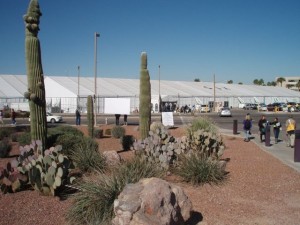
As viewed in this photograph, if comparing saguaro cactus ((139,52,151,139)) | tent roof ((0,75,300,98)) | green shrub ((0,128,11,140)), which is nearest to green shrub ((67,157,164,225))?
saguaro cactus ((139,52,151,139))

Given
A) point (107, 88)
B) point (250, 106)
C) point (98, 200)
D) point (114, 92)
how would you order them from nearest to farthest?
point (98, 200)
point (114, 92)
point (107, 88)
point (250, 106)

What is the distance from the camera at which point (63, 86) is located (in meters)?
54.3

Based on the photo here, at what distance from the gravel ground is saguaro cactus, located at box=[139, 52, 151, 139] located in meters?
4.06

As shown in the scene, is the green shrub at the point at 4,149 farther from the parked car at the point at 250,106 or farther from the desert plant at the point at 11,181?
the parked car at the point at 250,106

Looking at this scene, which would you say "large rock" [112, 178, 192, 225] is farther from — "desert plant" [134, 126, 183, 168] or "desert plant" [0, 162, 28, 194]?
"desert plant" [134, 126, 183, 168]

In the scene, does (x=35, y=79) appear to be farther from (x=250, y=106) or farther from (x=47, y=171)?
(x=250, y=106)

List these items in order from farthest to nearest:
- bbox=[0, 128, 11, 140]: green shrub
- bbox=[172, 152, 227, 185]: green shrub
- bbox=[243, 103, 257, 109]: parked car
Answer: bbox=[243, 103, 257, 109]: parked car < bbox=[0, 128, 11, 140]: green shrub < bbox=[172, 152, 227, 185]: green shrub

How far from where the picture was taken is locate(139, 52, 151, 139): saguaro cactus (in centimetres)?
1312

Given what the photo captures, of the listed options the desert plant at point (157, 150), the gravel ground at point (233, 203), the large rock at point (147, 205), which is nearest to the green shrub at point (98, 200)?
the gravel ground at point (233, 203)

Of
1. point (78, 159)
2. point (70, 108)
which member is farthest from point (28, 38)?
point (70, 108)

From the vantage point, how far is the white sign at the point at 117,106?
89.6ft

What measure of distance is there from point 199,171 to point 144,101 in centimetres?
536

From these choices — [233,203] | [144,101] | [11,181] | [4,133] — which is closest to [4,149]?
[144,101]

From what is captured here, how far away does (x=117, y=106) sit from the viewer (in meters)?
27.7
